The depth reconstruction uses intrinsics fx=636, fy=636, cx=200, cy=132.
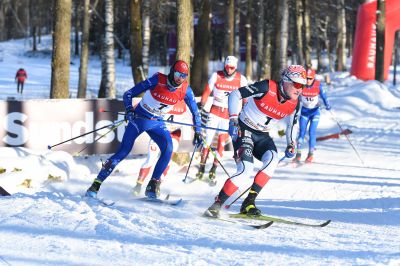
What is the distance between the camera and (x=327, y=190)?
358 inches

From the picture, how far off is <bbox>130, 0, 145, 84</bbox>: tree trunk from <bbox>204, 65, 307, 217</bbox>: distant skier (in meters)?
11.2

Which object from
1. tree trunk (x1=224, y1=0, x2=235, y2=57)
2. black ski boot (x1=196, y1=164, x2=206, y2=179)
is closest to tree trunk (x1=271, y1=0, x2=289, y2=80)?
tree trunk (x1=224, y1=0, x2=235, y2=57)

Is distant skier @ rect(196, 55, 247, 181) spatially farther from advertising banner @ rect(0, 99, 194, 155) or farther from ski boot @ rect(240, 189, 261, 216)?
ski boot @ rect(240, 189, 261, 216)

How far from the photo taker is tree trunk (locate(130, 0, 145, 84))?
18297 millimetres

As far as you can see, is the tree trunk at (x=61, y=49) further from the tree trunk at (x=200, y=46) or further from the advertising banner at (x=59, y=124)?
the tree trunk at (x=200, y=46)

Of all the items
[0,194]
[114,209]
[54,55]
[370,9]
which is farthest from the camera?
[370,9]

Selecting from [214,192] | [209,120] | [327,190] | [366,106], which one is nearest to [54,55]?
[209,120]

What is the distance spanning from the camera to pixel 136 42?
1880cm

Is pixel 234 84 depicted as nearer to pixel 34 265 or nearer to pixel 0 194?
pixel 0 194

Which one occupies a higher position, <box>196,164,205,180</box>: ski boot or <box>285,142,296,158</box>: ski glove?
<box>285,142,296,158</box>: ski glove

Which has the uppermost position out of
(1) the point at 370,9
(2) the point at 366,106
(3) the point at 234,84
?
(1) the point at 370,9

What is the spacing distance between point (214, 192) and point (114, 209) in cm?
255

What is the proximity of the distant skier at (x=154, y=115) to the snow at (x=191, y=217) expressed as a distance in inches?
18.4

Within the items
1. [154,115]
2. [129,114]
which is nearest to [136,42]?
[154,115]
